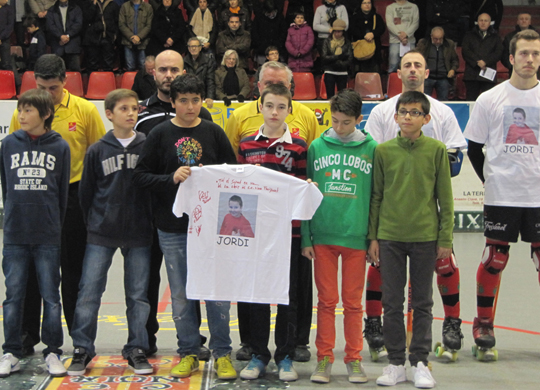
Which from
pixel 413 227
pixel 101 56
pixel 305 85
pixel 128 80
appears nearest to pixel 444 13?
pixel 305 85

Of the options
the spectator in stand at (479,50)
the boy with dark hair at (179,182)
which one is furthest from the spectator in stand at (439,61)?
the boy with dark hair at (179,182)

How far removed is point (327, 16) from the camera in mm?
12805

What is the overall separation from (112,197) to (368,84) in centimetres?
901

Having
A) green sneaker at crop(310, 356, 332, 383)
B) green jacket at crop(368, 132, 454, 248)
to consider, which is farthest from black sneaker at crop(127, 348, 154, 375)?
green jacket at crop(368, 132, 454, 248)

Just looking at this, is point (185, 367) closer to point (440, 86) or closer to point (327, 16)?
point (440, 86)

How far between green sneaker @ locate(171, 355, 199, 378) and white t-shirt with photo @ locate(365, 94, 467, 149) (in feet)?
6.68

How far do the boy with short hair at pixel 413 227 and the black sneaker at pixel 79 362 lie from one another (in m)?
Answer: 1.89

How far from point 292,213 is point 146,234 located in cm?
100

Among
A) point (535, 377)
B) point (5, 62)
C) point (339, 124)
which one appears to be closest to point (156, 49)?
point (5, 62)

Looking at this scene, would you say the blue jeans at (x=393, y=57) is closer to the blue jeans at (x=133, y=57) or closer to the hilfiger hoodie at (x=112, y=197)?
the blue jeans at (x=133, y=57)

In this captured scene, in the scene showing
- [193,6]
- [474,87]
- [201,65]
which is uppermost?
[193,6]

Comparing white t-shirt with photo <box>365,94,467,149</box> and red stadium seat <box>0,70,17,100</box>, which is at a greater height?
red stadium seat <box>0,70,17,100</box>

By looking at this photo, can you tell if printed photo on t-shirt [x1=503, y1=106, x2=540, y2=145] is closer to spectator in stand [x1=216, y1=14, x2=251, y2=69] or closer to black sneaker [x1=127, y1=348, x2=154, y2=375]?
black sneaker [x1=127, y1=348, x2=154, y2=375]

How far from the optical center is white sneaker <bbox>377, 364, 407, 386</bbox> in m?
4.18
